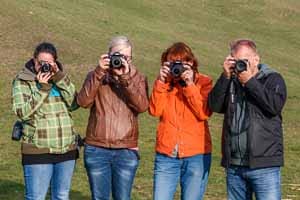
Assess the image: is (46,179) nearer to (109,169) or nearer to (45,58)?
(109,169)

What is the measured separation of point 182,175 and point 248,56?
1.33 metres

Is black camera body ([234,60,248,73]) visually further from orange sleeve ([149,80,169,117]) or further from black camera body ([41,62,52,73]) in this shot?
black camera body ([41,62,52,73])

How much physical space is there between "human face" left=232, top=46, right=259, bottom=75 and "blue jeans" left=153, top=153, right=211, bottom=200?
1.03 meters

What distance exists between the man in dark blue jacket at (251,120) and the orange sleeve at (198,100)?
273 millimetres

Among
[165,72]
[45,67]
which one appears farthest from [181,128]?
[45,67]

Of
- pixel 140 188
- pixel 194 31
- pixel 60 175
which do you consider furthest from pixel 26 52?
pixel 60 175

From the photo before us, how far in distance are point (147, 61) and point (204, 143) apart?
802 inches

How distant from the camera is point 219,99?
730 centimetres

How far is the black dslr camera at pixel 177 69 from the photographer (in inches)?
292

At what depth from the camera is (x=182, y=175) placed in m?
7.70

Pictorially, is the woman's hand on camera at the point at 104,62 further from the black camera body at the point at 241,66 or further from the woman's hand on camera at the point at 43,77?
the black camera body at the point at 241,66

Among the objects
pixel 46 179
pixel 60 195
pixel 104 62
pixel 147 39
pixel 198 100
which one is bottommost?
pixel 60 195

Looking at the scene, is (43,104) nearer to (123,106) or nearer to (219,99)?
(123,106)

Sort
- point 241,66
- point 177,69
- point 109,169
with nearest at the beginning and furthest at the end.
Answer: point 241,66 < point 177,69 < point 109,169
